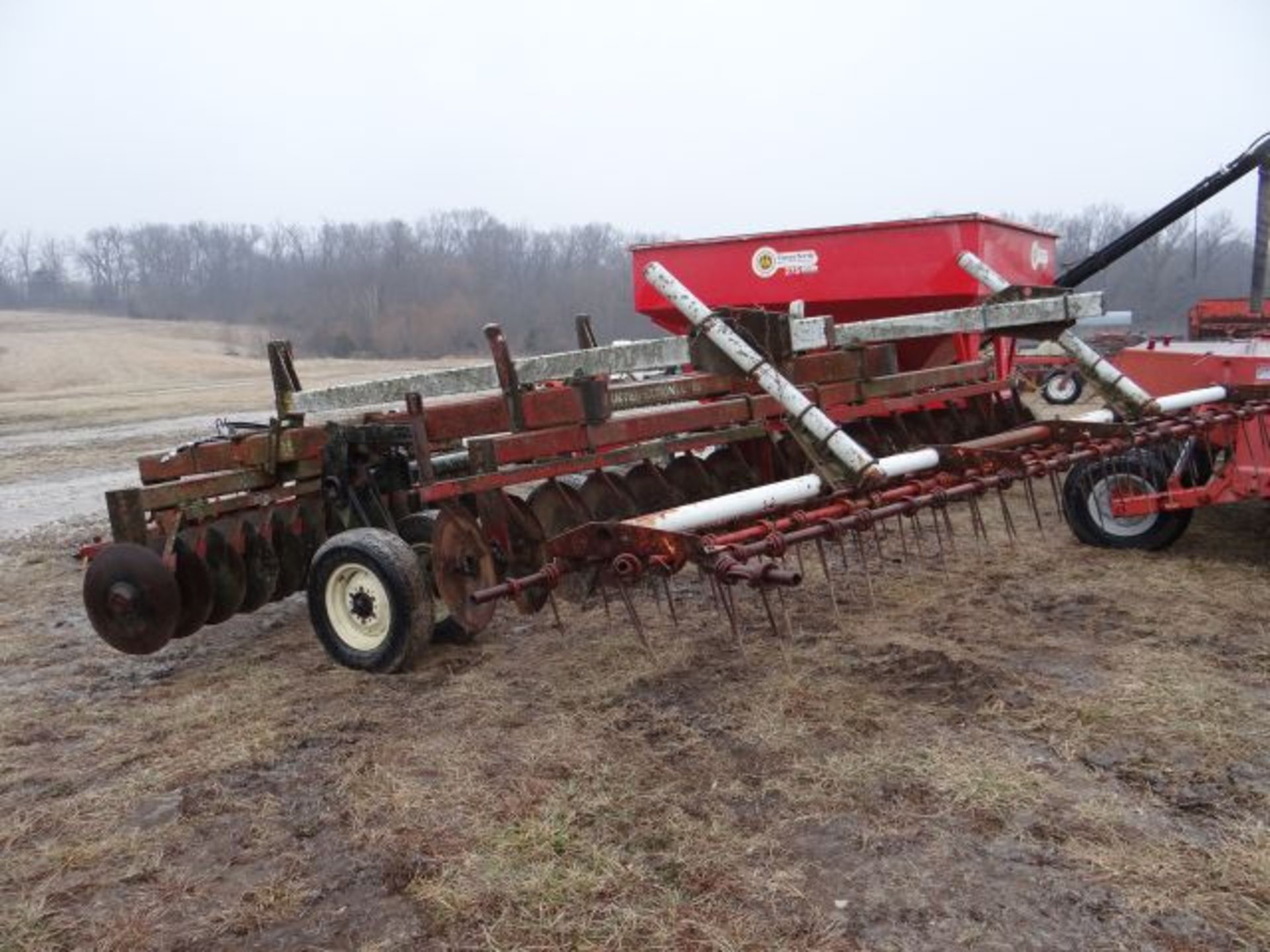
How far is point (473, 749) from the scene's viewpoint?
11.3 feet

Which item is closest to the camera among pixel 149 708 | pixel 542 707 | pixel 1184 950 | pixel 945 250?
pixel 1184 950

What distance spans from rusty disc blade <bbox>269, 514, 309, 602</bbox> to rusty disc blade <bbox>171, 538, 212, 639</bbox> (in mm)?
312

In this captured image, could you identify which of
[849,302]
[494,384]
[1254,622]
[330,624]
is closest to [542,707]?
[330,624]

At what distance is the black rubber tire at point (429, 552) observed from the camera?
4.49 metres

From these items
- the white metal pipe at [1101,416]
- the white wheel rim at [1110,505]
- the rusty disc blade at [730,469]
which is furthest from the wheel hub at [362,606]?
the white wheel rim at [1110,505]

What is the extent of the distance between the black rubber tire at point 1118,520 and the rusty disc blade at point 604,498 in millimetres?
2407

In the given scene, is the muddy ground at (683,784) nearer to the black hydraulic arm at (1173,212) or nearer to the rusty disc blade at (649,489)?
the rusty disc blade at (649,489)

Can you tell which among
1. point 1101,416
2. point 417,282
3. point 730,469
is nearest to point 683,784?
point 730,469

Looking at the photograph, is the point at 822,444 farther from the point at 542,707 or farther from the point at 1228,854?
the point at 1228,854

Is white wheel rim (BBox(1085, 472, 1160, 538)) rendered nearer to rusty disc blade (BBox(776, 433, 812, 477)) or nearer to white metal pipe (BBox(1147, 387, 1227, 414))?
white metal pipe (BBox(1147, 387, 1227, 414))

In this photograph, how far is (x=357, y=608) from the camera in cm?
418

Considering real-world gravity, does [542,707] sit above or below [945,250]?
below

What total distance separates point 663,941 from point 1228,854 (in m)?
1.45

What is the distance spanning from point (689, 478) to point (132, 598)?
2604 millimetres
